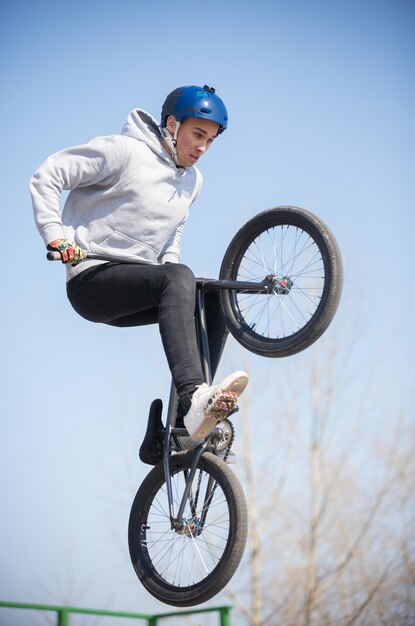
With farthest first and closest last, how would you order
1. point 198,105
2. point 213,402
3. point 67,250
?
point 198,105 → point 67,250 → point 213,402

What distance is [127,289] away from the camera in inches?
190

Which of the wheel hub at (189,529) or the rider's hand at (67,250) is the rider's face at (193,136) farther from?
the wheel hub at (189,529)

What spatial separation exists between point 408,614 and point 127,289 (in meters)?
12.7

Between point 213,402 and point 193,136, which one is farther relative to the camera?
point 193,136

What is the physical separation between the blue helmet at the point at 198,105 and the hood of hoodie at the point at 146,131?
0.14 metres

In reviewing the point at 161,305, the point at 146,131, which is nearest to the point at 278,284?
the point at 161,305

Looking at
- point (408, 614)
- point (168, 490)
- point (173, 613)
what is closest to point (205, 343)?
point (168, 490)

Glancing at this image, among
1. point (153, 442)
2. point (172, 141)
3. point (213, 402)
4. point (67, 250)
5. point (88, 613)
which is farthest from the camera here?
point (88, 613)

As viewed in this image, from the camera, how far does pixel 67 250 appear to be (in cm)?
457

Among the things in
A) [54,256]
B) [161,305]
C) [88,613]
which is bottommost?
[88,613]

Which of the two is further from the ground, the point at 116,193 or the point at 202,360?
the point at 116,193

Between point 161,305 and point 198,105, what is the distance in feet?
3.35

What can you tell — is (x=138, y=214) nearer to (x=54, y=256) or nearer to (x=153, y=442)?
(x=54, y=256)

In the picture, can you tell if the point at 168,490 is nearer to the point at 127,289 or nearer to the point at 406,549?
the point at 127,289
